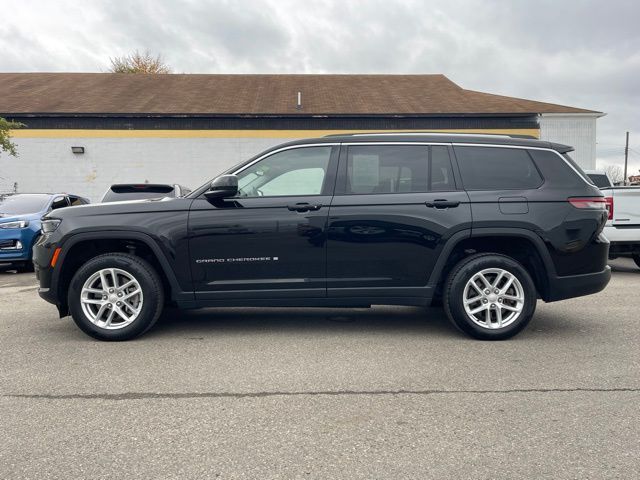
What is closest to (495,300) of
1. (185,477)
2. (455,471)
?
(455,471)

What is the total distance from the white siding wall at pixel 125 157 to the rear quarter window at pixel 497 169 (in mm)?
15899

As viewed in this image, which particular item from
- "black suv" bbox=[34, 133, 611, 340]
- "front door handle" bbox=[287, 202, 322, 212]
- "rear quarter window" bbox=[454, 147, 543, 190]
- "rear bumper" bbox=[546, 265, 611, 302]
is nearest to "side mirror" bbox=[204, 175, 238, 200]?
"black suv" bbox=[34, 133, 611, 340]

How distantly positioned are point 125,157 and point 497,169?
59.7ft

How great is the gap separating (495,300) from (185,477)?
3287 millimetres

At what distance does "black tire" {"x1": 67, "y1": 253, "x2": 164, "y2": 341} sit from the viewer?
191 inches

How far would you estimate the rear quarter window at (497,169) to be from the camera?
16.3ft

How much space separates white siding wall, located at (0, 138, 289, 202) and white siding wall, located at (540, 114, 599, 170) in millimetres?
10412

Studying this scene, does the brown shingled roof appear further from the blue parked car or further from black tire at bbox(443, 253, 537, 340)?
black tire at bbox(443, 253, 537, 340)

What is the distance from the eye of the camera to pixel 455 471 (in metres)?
2.59

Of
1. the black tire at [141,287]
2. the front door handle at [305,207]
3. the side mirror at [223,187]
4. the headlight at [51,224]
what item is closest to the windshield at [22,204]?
the headlight at [51,224]

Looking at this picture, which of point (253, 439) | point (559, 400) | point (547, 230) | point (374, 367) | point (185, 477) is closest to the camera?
point (185, 477)

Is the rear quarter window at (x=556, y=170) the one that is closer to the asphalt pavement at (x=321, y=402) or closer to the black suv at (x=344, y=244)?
the black suv at (x=344, y=244)

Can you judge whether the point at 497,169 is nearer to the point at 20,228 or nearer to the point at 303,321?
the point at 303,321

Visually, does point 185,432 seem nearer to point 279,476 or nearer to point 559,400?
point 279,476
